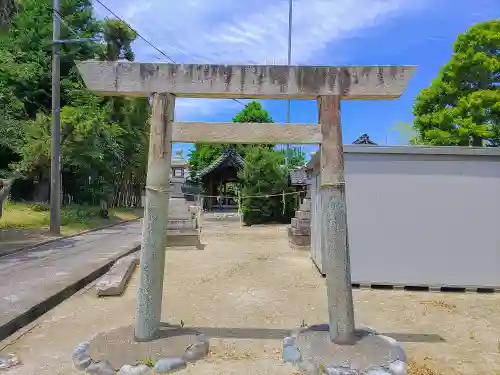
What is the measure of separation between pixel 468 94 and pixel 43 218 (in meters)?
22.0

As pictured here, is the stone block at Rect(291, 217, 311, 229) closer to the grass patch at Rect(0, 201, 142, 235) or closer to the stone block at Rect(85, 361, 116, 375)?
the stone block at Rect(85, 361, 116, 375)

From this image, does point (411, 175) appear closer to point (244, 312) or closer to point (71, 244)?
point (244, 312)

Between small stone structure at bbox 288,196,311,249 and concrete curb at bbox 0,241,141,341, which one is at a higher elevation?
small stone structure at bbox 288,196,311,249

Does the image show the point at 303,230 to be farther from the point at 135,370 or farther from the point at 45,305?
the point at 135,370

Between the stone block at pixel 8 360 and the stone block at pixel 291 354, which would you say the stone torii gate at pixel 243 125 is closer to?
the stone block at pixel 291 354

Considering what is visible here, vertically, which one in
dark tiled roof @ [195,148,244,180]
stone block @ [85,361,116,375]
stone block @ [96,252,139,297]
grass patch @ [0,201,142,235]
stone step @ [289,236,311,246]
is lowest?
stone block @ [85,361,116,375]

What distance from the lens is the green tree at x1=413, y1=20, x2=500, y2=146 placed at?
20.0m

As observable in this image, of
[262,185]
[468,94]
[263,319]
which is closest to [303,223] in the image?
[263,319]

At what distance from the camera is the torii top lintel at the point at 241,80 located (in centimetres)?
487

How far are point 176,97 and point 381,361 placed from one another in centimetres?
374

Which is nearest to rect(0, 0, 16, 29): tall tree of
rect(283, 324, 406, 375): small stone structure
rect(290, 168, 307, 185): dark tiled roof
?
rect(283, 324, 406, 375): small stone structure

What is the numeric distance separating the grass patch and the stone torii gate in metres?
14.7

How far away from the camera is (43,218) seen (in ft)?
67.1

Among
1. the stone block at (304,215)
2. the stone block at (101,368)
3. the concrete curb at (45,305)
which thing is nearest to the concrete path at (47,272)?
the concrete curb at (45,305)
